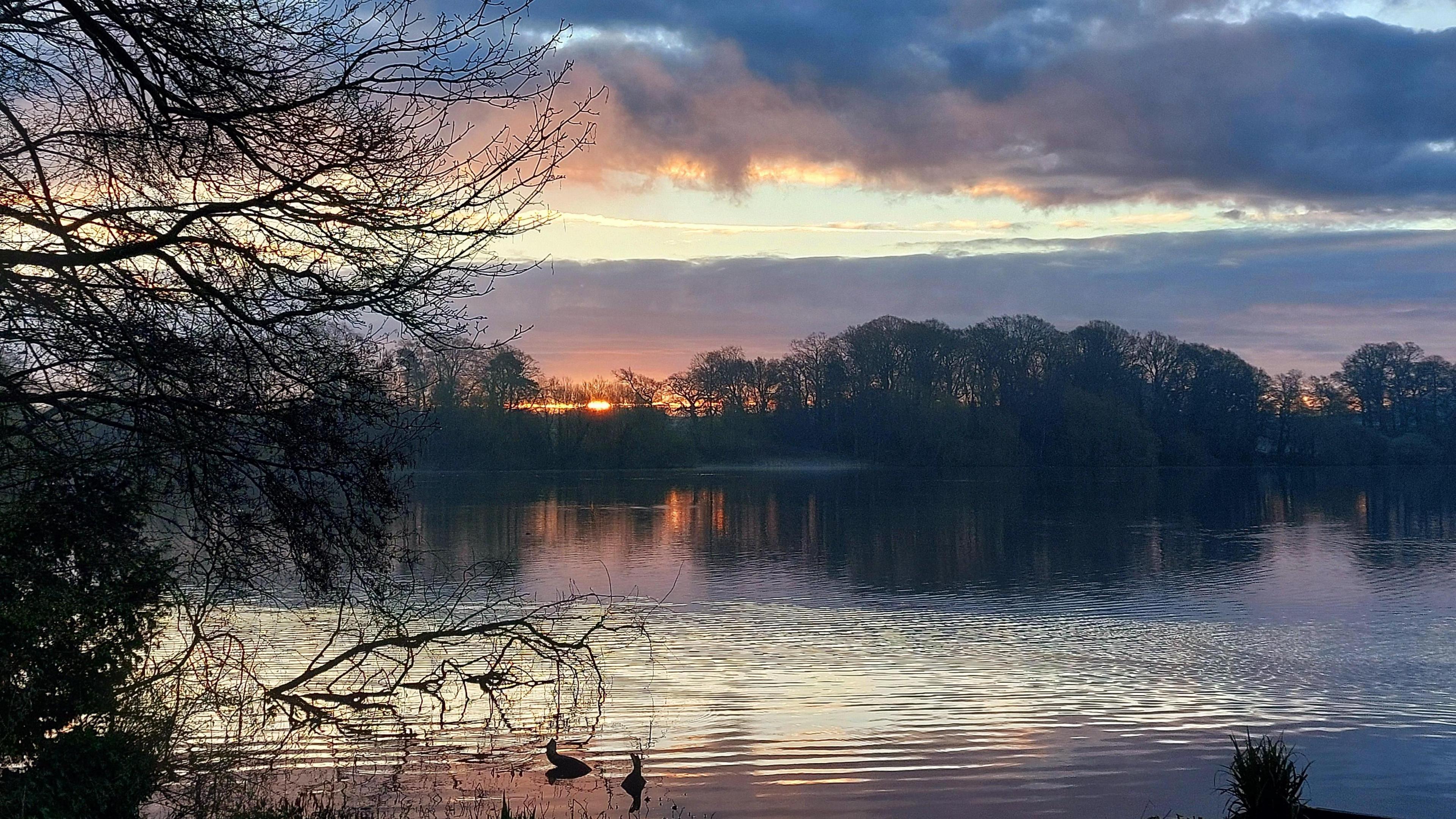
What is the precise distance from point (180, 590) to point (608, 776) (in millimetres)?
4578

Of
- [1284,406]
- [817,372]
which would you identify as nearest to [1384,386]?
[1284,406]

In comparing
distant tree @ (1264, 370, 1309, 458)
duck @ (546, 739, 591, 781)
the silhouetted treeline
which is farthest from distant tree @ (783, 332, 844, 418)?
duck @ (546, 739, 591, 781)

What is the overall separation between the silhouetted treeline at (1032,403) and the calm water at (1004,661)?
51.9m

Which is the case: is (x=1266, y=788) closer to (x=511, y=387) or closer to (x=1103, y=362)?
(x=511, y=387)

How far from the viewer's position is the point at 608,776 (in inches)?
480

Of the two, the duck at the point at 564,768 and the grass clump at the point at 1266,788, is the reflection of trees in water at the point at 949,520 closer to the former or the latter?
the duck at the point at 564,768

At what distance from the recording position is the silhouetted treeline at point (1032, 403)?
314ft

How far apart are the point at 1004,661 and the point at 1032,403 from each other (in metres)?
82.8

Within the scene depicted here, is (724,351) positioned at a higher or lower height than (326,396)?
higher

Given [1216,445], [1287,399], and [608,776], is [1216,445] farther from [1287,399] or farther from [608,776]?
[608,776]

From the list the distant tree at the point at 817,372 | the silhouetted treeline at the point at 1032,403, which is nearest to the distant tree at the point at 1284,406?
the silhouetted treeline at the point at 1032,403

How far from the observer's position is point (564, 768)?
12125 mm

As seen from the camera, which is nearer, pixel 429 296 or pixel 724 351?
pixel 429 296

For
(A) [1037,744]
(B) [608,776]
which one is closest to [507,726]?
(B) [608,776]
